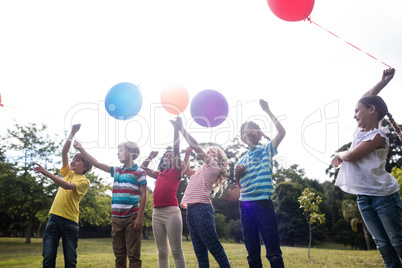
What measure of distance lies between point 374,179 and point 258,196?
35.1 inches

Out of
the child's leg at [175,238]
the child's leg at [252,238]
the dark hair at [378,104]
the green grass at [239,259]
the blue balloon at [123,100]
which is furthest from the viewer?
the green grass at [239,259]

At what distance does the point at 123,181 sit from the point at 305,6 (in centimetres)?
258

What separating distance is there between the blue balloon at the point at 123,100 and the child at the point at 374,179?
8.03 feet

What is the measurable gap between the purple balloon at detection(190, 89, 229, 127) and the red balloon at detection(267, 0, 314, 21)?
1.10 metres

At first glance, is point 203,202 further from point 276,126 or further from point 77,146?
point 77,146

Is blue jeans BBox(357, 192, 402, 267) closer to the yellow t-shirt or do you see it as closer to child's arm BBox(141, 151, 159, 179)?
child's arm BBox(141, 151, 159, 179)

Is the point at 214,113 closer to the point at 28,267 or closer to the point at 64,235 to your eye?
the point at 64,235

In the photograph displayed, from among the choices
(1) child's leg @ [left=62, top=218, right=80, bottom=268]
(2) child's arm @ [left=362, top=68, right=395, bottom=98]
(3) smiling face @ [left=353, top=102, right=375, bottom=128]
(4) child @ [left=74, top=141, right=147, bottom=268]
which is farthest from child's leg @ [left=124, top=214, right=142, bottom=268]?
(2) child's arm @ [left=362, top=68, right=395, bottom=98]

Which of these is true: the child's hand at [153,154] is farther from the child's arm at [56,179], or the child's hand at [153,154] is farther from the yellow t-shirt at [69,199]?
the child's arm at [56,179]

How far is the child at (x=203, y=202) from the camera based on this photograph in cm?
265

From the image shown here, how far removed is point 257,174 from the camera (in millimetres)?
2611

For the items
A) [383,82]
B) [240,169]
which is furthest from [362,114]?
[240,169]

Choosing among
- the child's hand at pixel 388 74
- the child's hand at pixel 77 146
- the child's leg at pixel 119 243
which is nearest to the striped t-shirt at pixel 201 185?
the child's leg at pixel 119 243

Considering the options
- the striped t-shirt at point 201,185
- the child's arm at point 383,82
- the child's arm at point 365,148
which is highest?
the child's arm at point 383,82
